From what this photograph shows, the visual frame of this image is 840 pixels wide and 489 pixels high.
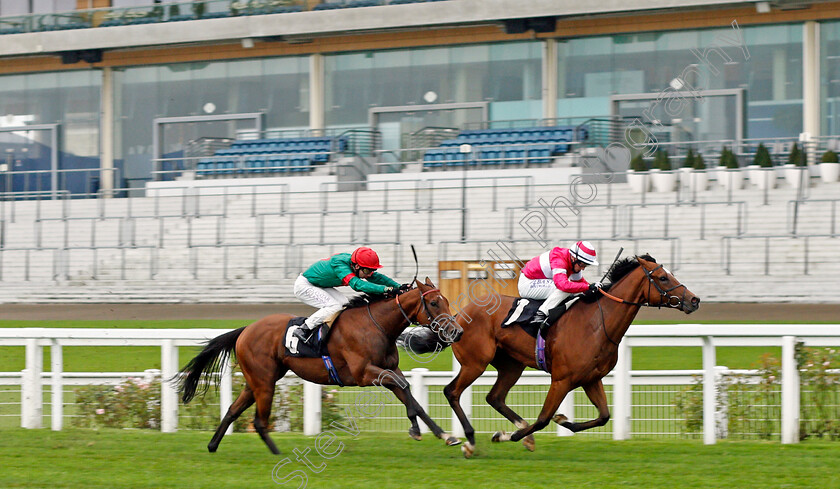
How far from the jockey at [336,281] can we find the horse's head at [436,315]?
1.18 ft

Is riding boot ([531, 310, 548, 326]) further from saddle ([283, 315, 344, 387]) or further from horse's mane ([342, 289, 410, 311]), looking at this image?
saddle ([283, 315, 344, 387])

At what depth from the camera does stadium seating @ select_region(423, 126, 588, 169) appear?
2283 cm

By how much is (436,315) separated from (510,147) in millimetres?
16436

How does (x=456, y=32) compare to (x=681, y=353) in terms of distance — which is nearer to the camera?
(x=681, y=353)

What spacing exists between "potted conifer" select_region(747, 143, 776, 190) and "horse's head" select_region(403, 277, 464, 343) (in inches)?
570

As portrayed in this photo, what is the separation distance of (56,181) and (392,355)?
985 inches

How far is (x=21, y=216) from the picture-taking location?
2561cm

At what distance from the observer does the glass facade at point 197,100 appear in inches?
1118

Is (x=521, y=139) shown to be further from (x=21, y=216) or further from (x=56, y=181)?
A: (x=56, y=181)

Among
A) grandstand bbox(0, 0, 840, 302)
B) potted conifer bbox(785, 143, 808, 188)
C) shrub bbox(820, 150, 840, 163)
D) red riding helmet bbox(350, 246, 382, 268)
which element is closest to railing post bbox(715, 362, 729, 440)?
red riding helmet bbox(350, 246, 382, 268)

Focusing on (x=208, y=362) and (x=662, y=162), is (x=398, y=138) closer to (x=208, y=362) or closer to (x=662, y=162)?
(x=662, y=162)

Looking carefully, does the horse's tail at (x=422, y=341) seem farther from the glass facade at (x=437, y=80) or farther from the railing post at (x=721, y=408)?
the glass facade at (x=437, y=80)

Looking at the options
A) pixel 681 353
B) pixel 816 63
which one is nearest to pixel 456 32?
pixel 816 63

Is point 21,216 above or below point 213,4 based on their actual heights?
below
